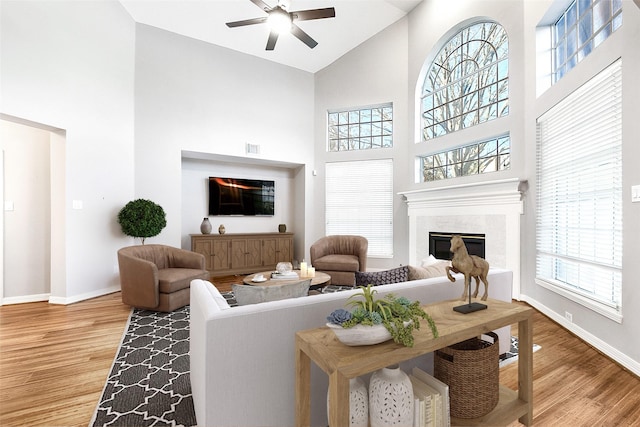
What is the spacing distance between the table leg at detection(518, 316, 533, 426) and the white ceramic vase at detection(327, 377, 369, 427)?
3.19ft

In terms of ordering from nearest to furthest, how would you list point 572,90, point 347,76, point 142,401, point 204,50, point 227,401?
point 227,401 < point 142,401 < point 572,90 < point 204,50 < point 347,76

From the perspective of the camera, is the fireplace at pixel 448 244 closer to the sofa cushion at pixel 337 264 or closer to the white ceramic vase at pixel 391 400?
the sofa cushion at pixel 337 264

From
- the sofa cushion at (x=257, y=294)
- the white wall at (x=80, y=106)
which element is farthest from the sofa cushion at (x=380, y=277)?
the white wall at (x=80, y=106)

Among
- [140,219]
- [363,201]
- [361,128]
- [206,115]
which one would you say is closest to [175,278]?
[140,219]

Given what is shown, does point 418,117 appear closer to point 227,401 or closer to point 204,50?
point 204,50

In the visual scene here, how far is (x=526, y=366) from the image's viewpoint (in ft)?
5.27

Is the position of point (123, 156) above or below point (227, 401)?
above

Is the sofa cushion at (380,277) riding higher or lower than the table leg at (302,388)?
higher

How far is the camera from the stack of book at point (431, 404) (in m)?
1.29

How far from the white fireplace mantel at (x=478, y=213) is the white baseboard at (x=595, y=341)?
25.9 inches

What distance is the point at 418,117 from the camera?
218 inches

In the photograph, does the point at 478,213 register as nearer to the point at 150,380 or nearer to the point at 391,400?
the point at 391,400

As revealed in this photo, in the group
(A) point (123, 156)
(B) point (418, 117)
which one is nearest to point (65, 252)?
(A) point (123, 156)

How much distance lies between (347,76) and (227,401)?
6159 millimetres
